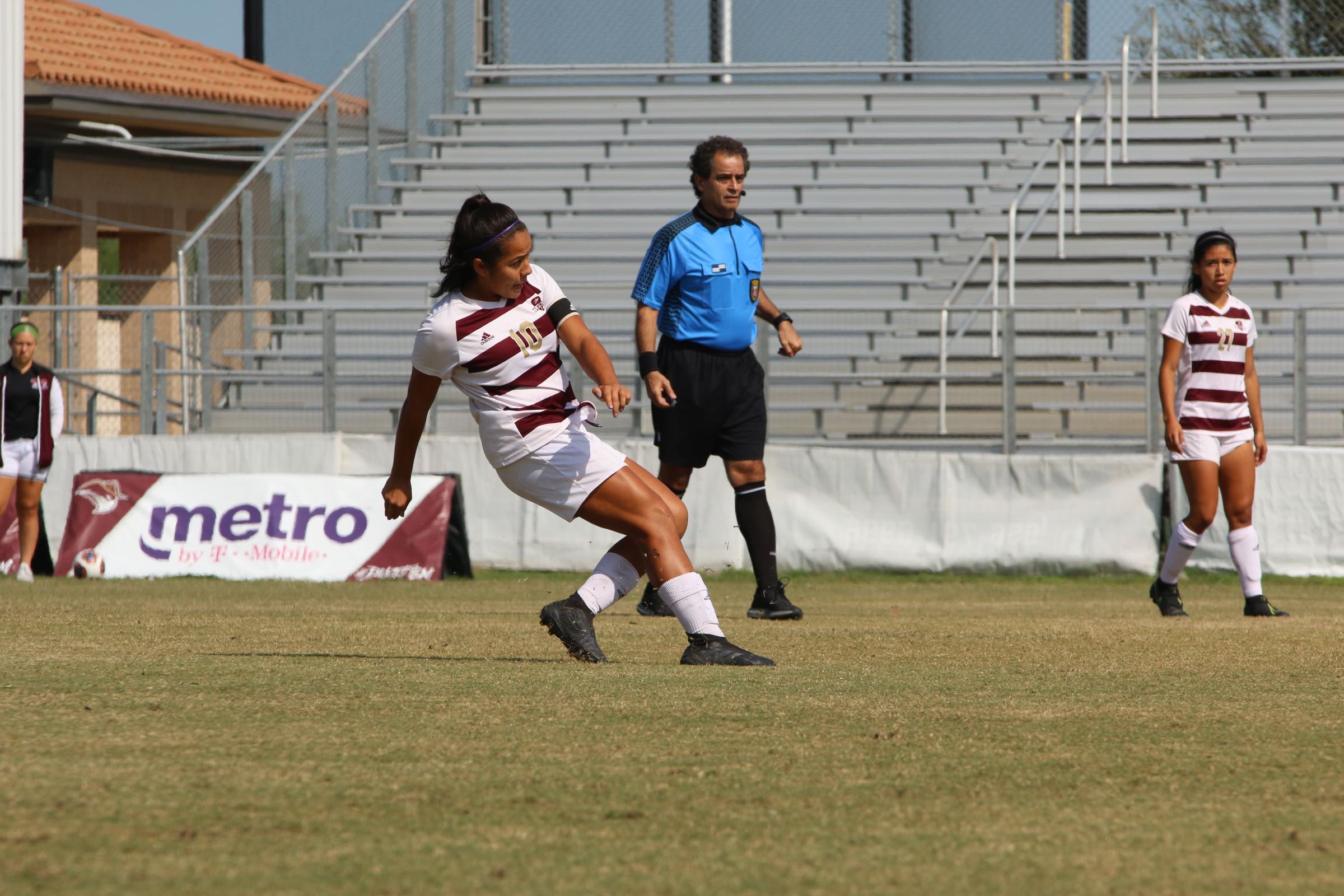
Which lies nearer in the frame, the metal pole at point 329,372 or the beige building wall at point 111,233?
the metal pole at point 329,372

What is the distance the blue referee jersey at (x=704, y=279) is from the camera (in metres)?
8.07

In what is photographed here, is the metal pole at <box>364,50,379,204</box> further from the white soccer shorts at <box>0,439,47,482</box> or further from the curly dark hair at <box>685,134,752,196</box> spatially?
the curly dark hair at <box>685,134,752,196</box>

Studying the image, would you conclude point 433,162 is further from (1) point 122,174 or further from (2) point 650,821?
(2) point 650,821

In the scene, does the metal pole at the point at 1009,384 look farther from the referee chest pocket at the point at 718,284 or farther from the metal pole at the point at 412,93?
the metal pole at the point at 412,93

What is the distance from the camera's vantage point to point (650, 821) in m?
3.28

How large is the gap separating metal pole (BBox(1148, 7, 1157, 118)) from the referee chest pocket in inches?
465

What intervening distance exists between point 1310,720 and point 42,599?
23.5 feet

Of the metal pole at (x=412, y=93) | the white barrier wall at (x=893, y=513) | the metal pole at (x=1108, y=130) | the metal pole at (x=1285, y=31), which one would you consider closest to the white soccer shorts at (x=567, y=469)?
the white barrier wall at (x=893, y=513)

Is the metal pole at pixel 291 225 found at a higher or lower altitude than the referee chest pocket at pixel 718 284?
higher

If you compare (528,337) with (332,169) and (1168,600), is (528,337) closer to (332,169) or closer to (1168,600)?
(1168,600)

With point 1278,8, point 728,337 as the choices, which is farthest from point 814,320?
point 1278,8

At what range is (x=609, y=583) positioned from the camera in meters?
5.96

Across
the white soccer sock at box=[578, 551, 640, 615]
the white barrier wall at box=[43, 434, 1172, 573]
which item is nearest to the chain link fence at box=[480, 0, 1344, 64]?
the white barrier wall at box=[43, 434, 1172, 573]

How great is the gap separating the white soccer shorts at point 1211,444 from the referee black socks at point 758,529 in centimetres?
202
